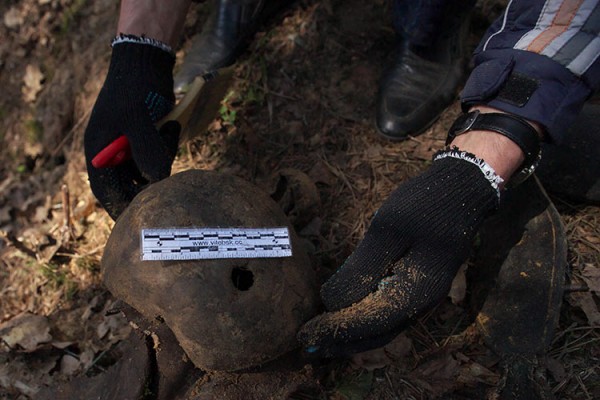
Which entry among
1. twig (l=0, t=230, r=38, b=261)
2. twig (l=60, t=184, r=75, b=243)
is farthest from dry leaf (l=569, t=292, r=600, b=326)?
twig (l=0, t=230, r=38, b=261)

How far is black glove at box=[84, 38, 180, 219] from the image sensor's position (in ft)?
6.99

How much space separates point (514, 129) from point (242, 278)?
1186 millimetres

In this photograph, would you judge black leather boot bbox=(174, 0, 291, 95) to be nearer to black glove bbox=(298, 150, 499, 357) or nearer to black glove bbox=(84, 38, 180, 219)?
black glove bbox=(84, 38, 180, 219)

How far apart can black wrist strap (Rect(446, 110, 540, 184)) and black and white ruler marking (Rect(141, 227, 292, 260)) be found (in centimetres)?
88

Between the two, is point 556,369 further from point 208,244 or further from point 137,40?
point 137,40

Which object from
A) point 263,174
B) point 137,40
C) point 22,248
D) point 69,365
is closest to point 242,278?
point 263,174

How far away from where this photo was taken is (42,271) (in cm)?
271

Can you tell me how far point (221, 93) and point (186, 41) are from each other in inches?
42.0

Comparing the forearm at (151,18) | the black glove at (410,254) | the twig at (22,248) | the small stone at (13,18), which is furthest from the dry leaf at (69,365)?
the small stone at (13,18)

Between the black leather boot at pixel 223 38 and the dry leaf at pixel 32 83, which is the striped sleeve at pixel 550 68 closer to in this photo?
the black leather boot at pixel 223 38

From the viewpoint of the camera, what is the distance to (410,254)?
1821mm

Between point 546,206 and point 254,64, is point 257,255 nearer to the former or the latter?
point 546,206

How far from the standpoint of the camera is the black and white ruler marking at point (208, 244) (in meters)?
1.79

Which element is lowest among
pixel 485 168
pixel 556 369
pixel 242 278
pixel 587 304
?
pixel 556 369
